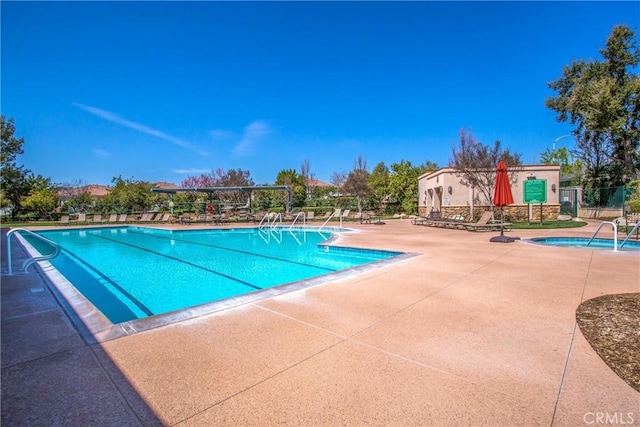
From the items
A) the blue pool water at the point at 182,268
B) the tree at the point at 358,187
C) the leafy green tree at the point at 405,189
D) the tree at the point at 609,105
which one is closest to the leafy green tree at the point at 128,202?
the blue pool water at the point at 182,268

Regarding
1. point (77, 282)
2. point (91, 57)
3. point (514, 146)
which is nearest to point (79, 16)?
point (91, 57)

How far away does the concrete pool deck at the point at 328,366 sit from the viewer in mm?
1824

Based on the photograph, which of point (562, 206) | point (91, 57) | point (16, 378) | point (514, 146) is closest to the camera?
point (16, 378)

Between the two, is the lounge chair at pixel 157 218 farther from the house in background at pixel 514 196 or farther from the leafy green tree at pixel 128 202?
the house in background at pixel 514 196

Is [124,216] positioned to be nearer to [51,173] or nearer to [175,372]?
[51,173]

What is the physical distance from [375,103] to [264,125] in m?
10.2

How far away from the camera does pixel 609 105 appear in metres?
17.0

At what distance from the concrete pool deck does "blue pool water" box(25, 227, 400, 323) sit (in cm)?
192

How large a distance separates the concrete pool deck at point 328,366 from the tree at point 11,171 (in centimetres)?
2996

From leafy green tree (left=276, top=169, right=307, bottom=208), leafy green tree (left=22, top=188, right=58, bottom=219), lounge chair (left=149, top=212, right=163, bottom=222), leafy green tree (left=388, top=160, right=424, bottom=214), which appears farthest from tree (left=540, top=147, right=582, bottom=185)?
leafy green tree (left=22, top=188, right=58, bottom=219)

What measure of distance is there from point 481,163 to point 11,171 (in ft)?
113

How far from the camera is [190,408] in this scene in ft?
6.11

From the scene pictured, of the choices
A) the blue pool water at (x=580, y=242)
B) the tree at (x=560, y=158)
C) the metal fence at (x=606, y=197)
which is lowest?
the blue pool water at (x=580, y=242)

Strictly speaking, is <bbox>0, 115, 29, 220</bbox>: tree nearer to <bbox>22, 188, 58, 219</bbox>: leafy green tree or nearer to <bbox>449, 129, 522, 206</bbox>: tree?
<bbox>22, 188, 58, 219</bbox>: leafy green tree
